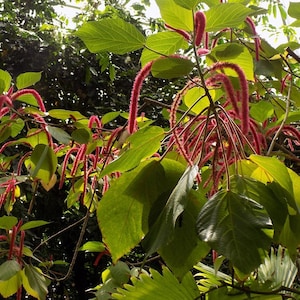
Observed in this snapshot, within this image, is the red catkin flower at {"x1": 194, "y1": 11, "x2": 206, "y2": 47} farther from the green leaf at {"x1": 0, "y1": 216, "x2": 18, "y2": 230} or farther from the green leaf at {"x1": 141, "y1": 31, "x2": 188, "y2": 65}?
the green leaf at {"x1": 0, "y1": 216, "x2": 18, "y2": 230}

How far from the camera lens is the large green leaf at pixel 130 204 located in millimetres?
387

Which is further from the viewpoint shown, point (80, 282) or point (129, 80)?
point (129, 80)

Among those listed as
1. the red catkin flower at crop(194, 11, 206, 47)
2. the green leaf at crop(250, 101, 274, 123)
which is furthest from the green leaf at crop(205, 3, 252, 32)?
the green leaf at crop(250, 101, 274, 123)

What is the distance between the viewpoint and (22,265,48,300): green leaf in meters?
0.80

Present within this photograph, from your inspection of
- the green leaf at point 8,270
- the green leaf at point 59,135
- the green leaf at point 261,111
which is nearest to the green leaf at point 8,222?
the green leaf at point 8,270

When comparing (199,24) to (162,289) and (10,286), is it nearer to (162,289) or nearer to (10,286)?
(162,289)

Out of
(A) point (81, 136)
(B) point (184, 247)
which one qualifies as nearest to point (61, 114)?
(A) point (81, 136)

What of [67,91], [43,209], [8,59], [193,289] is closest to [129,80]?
[67,91]

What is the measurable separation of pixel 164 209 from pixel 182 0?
0.17m

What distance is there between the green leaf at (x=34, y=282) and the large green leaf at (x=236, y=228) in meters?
0.55

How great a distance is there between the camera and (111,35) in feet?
1.45

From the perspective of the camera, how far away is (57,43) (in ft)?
10.5

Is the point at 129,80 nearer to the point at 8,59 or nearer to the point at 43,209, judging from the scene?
the point at 8,59

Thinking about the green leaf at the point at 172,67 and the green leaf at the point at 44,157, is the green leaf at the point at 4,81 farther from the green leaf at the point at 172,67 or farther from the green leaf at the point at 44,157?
the green leaf at the point at 172,67
